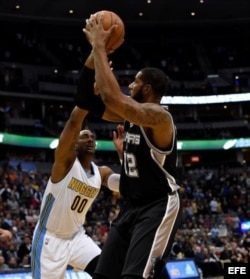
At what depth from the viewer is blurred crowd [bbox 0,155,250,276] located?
14.6 m

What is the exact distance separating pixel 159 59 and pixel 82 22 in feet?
18.5

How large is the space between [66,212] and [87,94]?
1432 mm

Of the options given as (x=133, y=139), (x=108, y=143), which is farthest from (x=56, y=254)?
(x=108, y=143)

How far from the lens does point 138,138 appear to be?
403 cm

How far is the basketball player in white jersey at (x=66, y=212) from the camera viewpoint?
5.23m

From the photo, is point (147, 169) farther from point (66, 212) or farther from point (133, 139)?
point (66, 212)

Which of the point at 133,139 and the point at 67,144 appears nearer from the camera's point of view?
the point at 133,139

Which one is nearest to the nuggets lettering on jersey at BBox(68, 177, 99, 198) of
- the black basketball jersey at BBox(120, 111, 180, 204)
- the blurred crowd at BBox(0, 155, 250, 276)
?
the black basketball jersey at BBox(120, 111, 180, 204)

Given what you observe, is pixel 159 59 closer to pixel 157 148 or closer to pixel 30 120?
pixel 30 120

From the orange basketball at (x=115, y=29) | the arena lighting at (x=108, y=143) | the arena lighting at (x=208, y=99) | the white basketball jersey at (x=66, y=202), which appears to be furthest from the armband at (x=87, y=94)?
the arena lighting at (x=208, y=99)

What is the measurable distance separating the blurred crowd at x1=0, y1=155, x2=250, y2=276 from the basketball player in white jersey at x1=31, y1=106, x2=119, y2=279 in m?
6.01

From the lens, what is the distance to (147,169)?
4.00 meters

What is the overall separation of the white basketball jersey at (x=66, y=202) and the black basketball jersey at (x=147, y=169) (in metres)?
1.34

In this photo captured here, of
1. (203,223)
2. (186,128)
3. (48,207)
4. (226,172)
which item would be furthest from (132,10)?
(48,207)
